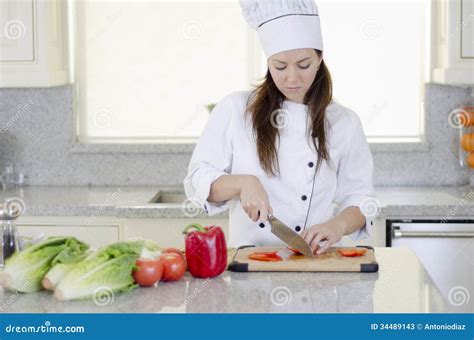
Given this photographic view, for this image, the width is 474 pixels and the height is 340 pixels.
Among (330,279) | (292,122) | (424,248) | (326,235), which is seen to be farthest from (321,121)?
(424,248)

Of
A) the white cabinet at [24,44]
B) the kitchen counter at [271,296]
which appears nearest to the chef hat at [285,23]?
the kitchen counter at [271,296]

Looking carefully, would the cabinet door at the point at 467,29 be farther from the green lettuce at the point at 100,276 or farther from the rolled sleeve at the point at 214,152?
the green lettuce at the point at 100,276

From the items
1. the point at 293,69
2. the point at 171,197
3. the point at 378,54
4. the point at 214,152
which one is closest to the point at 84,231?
the point at 171,197

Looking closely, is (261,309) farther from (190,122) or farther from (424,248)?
(190,122)

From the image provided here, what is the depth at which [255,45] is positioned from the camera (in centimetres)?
437

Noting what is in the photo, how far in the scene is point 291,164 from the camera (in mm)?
2846

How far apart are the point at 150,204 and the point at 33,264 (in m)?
1.59

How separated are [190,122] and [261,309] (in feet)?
7.92

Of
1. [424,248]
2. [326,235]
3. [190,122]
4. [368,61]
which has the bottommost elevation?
[424,248]

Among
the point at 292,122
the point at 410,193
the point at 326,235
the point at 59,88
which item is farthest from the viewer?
the point at 59,88

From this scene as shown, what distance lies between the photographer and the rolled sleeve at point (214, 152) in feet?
9.19

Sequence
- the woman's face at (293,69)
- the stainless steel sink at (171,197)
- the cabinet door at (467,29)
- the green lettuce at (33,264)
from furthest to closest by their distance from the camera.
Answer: the stainless steel sink at (171,197) < the cabinet door at (467,29) < the woman's face at (293,69) < the green lettuce at (33,264)

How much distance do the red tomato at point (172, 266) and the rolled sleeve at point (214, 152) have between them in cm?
44

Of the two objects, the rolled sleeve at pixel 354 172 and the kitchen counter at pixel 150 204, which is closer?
the rolled sleeve at pixel 354 172
